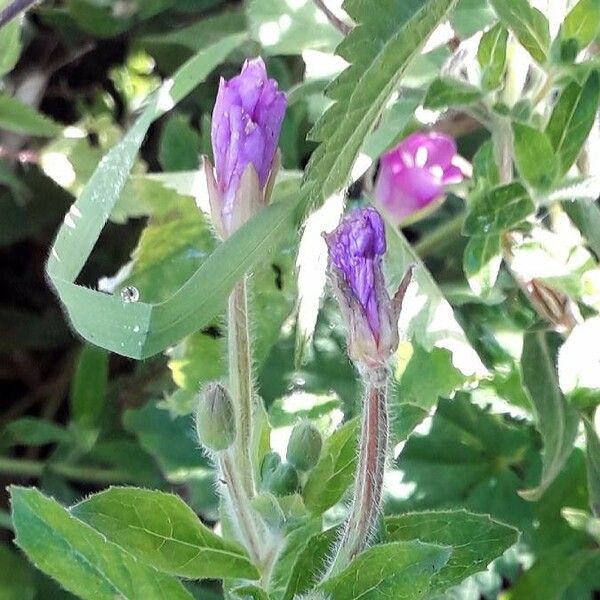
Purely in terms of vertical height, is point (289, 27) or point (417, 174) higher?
point (289, 27)

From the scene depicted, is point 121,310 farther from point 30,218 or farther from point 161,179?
point 30,218

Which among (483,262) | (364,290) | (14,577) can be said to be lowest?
(14,577)

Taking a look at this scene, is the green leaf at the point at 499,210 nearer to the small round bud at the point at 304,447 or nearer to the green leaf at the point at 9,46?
the small round bud at the point at 304,447

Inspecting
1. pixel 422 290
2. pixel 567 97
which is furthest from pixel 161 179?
pixel 567 97

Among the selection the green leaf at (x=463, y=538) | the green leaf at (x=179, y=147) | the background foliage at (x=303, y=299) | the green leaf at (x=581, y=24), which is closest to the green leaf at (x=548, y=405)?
the background foliage at (x=303, y=299)

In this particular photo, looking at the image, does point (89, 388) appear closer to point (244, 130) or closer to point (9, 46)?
point (9, 46)

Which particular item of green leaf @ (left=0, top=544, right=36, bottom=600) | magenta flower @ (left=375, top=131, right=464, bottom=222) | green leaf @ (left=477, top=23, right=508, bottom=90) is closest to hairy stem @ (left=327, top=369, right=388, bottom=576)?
green leaf @ (left=477, top=23, right=508, bottom=90)

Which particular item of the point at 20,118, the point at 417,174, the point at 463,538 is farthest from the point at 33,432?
the point at 463,538

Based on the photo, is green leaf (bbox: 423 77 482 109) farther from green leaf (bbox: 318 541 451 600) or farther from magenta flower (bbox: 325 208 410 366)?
green leaf (bbox: 318 541 451 600)

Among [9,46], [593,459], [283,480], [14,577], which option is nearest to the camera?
[283,480]
